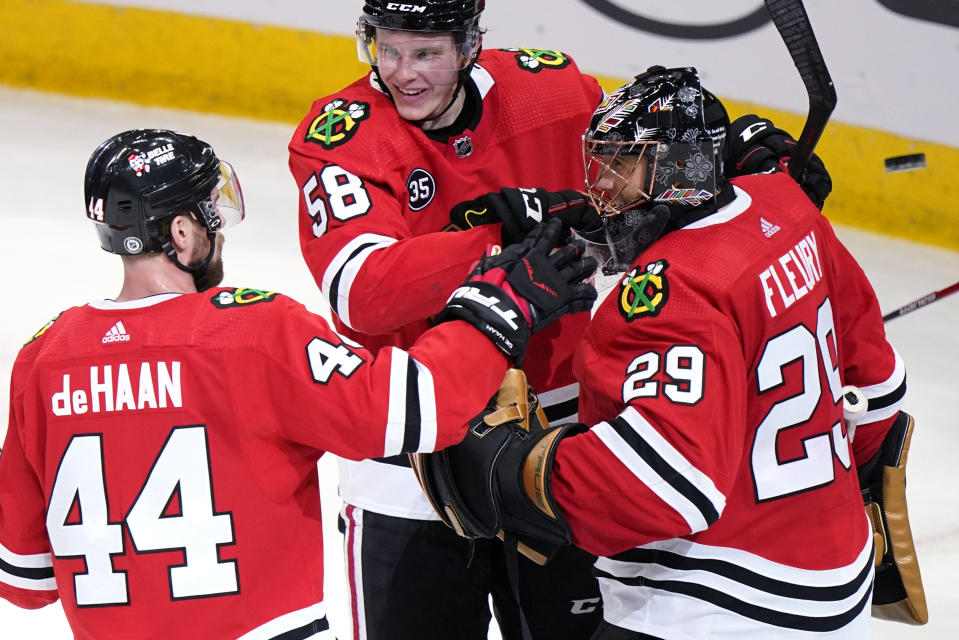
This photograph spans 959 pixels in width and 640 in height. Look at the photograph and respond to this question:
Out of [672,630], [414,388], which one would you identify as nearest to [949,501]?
[672,630]

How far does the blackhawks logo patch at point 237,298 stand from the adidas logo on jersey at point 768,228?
2.52 feet

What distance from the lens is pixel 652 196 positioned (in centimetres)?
194

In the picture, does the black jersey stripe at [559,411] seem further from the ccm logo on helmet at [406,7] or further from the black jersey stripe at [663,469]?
the ccm logo on helmet at [406,7]

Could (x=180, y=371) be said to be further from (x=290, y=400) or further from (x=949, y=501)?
(x=949, y=501)

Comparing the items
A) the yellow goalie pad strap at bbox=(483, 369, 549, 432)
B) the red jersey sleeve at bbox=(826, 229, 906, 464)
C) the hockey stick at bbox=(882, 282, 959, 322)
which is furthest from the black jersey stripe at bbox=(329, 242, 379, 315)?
the hockey stick at bbox=(882, 282, 959, 322)

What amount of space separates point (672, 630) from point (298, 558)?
61 centimetres

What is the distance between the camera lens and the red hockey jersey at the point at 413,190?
87.6 inches

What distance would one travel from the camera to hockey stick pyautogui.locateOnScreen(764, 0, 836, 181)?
2377mm

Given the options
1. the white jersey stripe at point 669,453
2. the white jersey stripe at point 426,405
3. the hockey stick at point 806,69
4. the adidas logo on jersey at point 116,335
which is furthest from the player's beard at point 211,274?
the hockey stick at point 806,69

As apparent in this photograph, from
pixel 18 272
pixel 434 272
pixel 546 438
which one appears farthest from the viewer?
pixel 18 272

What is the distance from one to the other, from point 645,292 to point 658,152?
0.25 meters

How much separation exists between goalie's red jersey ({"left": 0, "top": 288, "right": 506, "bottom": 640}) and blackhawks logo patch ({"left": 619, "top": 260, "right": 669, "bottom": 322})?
0.22 m

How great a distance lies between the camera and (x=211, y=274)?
1989 mm

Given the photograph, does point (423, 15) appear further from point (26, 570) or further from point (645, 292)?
point (26, 570)
